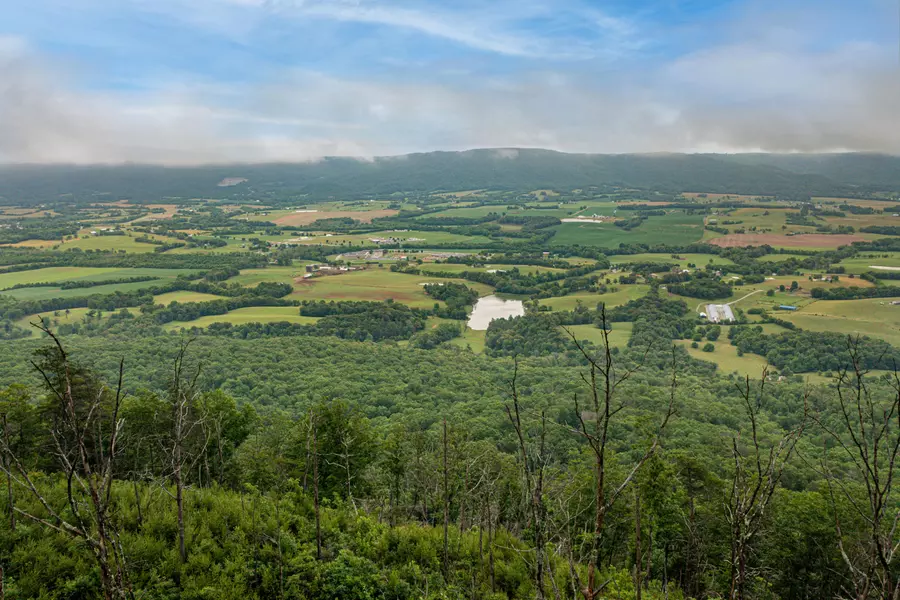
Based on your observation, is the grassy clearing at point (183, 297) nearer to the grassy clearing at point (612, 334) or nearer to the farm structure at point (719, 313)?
the grassy clearing at point (612, 334)

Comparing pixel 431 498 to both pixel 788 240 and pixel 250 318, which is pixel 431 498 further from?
A: pixel 788 240

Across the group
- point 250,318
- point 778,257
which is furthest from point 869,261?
point 250,318

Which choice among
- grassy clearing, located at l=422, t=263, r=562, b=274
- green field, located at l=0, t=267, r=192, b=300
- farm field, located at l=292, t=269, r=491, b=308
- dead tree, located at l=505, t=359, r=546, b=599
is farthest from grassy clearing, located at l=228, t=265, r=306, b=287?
dead tree, located at l=505, t=359, r=546, b=599

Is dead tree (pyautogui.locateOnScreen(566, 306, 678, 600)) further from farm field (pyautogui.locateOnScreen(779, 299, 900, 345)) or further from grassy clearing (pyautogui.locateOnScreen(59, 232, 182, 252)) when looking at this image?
grassy clearing (pyautogui.locateOnScreen(59, 232, 182, 252))

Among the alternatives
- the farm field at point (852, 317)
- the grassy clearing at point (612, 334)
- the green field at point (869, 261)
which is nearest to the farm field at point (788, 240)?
the green field at point (869, 261)

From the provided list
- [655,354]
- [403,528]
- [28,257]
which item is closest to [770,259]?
[655,354]

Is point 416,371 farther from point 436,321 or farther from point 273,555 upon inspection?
point 273,555
